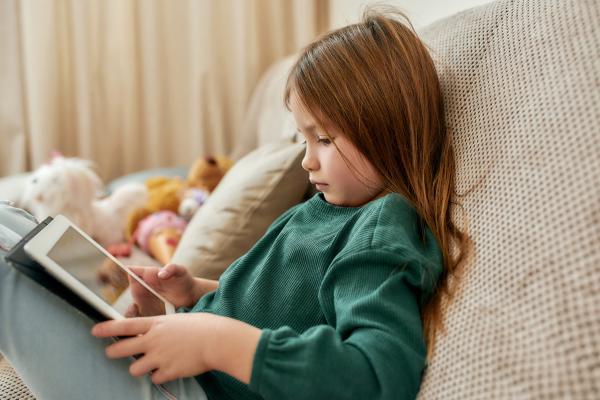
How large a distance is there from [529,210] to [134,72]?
2.03 meters

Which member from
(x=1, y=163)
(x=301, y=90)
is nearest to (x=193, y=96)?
(x=1, y=163)

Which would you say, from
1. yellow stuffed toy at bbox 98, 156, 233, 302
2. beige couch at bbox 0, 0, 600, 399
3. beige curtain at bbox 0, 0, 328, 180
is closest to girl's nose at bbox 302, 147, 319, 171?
beige couch at bbox 0, 0, 600, 399

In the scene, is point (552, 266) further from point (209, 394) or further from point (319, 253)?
point (209, 394)

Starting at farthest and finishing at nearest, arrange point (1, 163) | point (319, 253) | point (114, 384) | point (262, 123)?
1. point (1, 163)
2. point (262, 123)
3. point (319, 253)
4. point (114, 384)

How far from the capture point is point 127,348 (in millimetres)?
666

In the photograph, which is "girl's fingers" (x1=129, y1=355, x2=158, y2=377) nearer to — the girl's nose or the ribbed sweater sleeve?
the ribbed sweater sleeve

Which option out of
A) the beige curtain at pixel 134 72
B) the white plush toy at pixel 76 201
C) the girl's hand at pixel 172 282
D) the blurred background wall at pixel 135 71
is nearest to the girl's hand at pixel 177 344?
the girl's hand at pixel 172 282

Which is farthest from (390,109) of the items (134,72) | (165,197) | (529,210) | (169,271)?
(134,72)

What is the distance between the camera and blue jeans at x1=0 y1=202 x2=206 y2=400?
2.15 feet

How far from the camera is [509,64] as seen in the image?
2.52 feet

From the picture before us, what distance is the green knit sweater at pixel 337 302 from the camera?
23.7 inches

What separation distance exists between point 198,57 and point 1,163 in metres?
0.86

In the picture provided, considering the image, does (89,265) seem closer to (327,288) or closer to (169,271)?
(169,271)

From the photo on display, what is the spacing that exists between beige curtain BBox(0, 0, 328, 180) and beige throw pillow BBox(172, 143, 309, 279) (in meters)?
1.29
